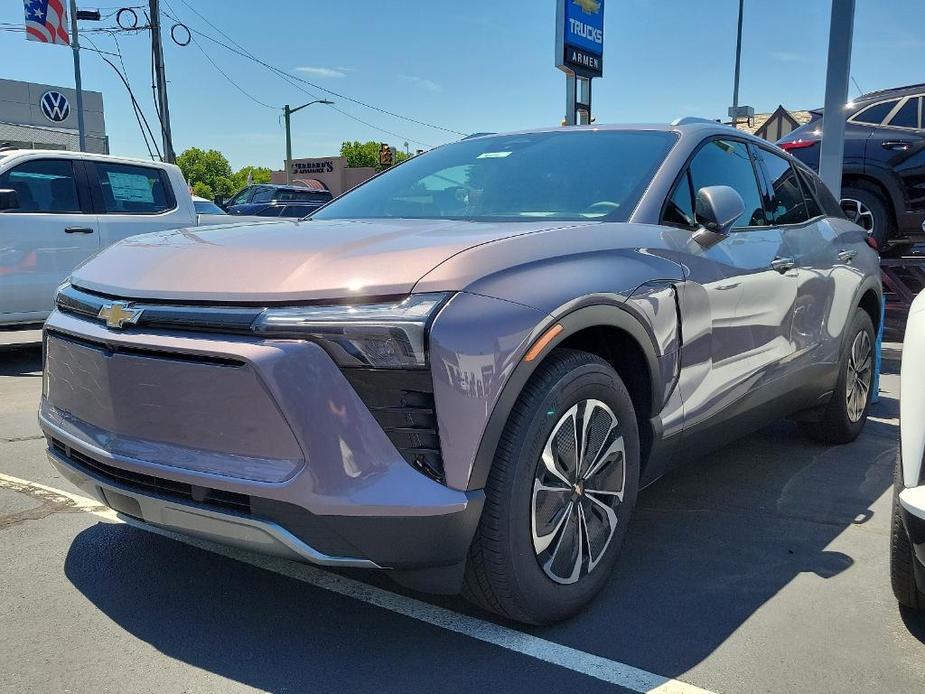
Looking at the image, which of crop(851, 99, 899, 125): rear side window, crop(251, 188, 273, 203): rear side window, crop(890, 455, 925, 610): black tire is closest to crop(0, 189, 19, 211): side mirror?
crop(890, 455, 925, 610): black tire

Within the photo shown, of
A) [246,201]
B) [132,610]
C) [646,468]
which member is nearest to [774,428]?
[646,468]

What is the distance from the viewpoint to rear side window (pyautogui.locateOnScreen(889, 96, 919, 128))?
347 inches

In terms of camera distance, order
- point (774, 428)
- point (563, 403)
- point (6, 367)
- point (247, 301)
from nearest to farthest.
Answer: point (247, 301) < point (563, 403) < point (774, 428) < point (6, 367)

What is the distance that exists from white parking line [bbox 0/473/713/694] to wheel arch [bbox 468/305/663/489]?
62 centimetres

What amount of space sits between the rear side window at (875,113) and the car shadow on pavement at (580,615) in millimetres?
6177

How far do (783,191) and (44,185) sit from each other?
6.57 metres

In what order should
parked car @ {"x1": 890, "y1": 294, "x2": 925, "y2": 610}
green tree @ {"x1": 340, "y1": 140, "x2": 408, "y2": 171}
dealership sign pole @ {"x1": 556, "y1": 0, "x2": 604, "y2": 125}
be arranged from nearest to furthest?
parked car @ {"x1": 890, "y1": 294, "x2": 925, "y2": 610}
dealership sign pole @ {"x1": 556, "y1": 0, "x2": 604, "y2": 125}
green tree @ {"x1": 340, "y1": 140, "x2": 408, "y2": 171}

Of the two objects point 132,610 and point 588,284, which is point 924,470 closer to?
point 588,284

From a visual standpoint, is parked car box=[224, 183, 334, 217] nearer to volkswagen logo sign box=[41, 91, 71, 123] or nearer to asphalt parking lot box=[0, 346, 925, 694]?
volkswagen logo sign box=[41, 91, 71, 123]

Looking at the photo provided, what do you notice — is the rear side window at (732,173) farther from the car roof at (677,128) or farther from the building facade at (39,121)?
the building facade at (39,121)

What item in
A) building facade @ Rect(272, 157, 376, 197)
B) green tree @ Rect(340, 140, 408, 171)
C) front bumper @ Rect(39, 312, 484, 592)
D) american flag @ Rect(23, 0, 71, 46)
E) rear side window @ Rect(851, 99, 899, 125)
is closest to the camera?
front bumper @ Rect(39, 312, 484, 592)

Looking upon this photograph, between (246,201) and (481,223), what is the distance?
822 inches

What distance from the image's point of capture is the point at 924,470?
2.38 metres

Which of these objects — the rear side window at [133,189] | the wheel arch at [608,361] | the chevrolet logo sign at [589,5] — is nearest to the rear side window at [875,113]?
the rear side window at [133,189]
